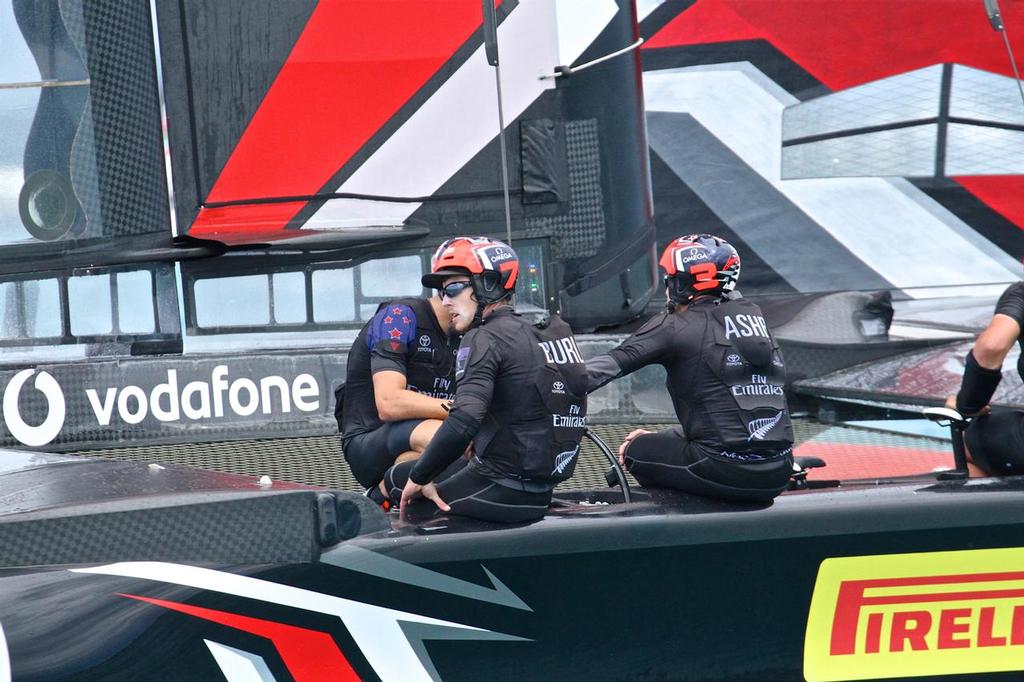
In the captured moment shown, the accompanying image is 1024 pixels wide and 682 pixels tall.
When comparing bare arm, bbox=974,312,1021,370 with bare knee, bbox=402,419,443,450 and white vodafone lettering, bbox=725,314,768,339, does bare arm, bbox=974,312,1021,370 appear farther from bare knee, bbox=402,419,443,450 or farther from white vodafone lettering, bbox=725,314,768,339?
bare knee, bbox=402,419,443,450

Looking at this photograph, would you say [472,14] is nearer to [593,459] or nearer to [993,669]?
[593,459]

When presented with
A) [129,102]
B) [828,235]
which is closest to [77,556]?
[129,102]

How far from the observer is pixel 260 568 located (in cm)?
305

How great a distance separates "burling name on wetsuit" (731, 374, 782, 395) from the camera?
3873 mm

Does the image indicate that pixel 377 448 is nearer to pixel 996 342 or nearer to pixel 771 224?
pixel 996 342

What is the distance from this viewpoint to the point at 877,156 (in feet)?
24.3

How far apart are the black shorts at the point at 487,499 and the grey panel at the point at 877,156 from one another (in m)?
4.38

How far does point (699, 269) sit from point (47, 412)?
2.67 metres

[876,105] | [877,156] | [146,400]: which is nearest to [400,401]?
[146,400]

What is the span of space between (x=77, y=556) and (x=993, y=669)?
2412 mm

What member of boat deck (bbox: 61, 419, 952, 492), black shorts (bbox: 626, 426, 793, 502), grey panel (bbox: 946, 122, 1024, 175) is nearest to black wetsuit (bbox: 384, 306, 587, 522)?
black shorts (bbox: 626, 426, 793, 502)

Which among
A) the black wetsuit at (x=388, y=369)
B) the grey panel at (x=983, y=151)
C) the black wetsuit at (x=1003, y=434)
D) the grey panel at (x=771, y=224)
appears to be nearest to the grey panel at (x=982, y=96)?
the grey panel at (x=983, y=151)

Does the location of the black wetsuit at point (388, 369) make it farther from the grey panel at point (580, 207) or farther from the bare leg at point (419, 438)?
the grey panel at point (580, 207)

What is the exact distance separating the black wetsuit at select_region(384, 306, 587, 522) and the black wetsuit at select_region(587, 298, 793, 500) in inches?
9.4
